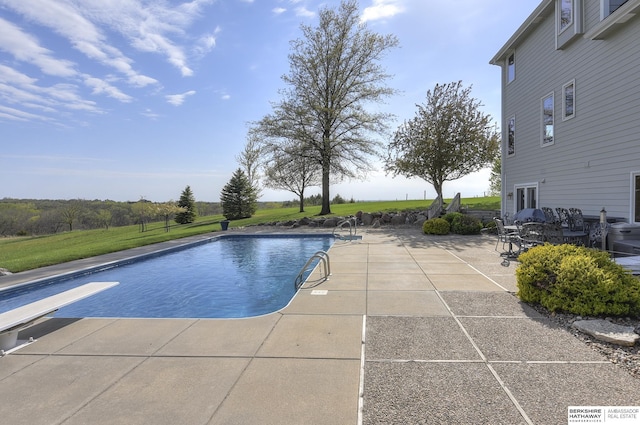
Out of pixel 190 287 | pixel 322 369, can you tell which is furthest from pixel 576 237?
pixel 190 287

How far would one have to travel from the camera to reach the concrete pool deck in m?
2.35

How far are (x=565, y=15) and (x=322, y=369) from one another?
43.6ft

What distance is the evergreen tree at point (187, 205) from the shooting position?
96.7 feet

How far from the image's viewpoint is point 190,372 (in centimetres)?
295

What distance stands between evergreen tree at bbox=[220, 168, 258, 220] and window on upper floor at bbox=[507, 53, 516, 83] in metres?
21.1

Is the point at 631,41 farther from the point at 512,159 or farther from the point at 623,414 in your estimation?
the point at 623,414

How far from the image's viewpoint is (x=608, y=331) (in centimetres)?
346

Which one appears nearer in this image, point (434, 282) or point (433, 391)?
point (433, 391)

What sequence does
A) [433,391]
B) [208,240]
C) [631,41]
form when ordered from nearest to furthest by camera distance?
[433,391]
[631,41]
[208,240]

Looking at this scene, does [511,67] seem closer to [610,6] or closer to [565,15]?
[565,15]

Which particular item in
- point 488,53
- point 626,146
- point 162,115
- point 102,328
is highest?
point 488,53

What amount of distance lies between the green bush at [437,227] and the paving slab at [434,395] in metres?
11.0

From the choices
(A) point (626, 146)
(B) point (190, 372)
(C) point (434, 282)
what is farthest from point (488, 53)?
(B) point (190, 372)

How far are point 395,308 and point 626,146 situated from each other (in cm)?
819
